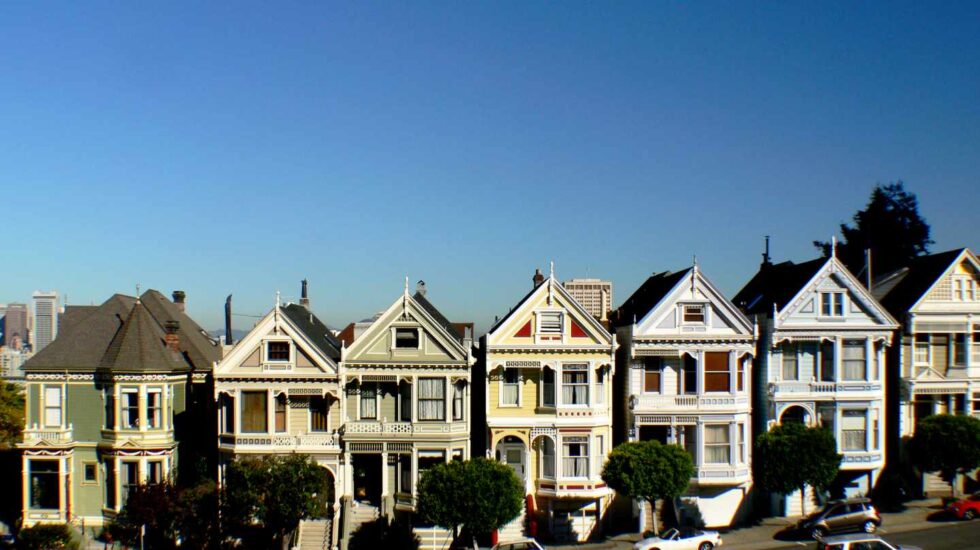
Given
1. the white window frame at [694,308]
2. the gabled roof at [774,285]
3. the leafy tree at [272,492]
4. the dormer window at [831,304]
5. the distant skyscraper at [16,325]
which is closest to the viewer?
the leafy tree at [272,492]

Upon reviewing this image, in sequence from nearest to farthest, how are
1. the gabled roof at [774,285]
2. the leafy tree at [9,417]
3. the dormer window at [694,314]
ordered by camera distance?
the dormer window at [694,314]
the gabled roof at [774,285]
the leafy tree at [9,417]

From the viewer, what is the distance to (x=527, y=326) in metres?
40.1

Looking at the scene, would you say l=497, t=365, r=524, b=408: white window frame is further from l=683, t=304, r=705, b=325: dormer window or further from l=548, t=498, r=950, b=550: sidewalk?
l=683, t=304, r=705, b=325: dormer window

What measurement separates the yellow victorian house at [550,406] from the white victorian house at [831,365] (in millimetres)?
7907

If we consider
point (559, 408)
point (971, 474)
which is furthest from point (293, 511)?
point (971, 474)

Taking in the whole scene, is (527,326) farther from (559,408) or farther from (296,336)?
(296,336)

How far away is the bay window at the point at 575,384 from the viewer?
40.1 metres

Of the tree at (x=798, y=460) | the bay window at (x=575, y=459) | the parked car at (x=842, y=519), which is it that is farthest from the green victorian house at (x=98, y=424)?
the parked car at (x=842, y=519)

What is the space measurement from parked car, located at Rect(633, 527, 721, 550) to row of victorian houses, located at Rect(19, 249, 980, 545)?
12.3ft

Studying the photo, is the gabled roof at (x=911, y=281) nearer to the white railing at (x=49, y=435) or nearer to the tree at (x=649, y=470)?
the tree at (x=649, y=470)

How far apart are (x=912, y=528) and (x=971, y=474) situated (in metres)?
7.17

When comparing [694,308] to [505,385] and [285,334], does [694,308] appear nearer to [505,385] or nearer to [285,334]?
[505,385]

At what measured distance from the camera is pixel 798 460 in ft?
124

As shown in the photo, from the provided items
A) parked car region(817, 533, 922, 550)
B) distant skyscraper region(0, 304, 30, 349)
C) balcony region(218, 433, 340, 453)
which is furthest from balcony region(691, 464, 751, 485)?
distant skyscraper region(0, 304, 30, 349)
